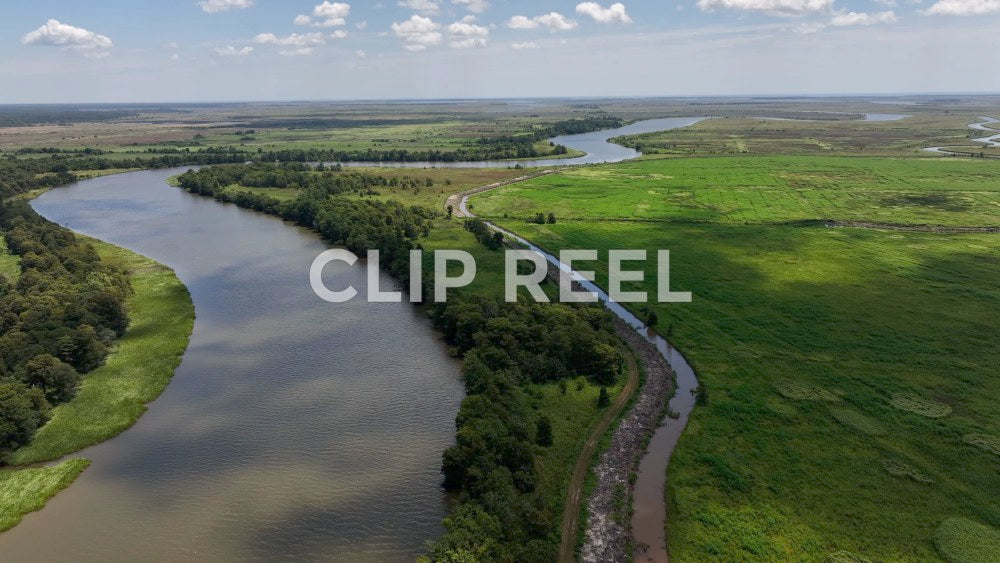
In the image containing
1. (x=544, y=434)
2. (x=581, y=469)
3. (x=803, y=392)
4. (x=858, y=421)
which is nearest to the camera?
(x=581, y=469)

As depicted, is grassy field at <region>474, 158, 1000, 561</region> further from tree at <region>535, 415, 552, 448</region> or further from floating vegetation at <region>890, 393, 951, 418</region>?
tree at <region>535, 415, 552, 448</region>

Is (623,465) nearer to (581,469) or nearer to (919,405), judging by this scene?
(581,469)

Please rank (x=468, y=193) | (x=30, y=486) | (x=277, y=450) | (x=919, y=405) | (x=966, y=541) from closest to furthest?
1. (x=966, y=541)
2. (x=30, y=486)
3. (x=277, y=450)
4. (x=919, y=405)
5. (x=468, y=193)

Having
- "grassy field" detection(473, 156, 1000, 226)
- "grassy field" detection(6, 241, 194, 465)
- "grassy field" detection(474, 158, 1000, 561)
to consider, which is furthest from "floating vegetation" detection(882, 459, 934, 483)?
"grassy field" detection(473, 156, 1000, 226)

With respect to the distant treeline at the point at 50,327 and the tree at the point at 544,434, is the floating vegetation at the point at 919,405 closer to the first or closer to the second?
the tree at the point at 544,434

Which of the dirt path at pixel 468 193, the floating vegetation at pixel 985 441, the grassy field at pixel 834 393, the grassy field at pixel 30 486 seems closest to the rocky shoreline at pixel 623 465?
the grassy field at pixel 834 393

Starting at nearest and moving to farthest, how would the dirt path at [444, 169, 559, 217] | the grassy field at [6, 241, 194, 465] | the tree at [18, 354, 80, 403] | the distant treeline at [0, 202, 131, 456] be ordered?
1. the grassy field at [6, 241, 194, 465]
2. the distant treeline at [0, 202, 131, 456]
3. the tree at [18, 354, 80, 403]
4. the dirt path at [444, 169, 559, 217]

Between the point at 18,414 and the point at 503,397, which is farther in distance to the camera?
the point at 503,397

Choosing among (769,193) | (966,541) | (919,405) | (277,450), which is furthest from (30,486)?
(769,193)
